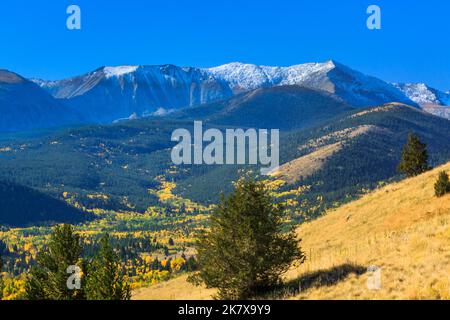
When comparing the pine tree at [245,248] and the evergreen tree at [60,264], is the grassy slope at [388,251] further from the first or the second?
the evergreen tree at [60,264]

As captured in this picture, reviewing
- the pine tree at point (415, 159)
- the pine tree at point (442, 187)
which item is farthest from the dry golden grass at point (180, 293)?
the pine tree at point (415, 159)

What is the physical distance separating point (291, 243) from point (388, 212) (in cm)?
2273

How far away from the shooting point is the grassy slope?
24.0 m

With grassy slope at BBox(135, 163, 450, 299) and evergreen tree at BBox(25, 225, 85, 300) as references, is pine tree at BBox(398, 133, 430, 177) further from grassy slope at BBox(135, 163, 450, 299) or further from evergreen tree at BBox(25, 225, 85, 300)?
evergreen tree at BBox(25, 225, 85, 300)

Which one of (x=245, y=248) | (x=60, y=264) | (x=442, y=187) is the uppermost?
(x=442, y=187)

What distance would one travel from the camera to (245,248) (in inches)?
1162

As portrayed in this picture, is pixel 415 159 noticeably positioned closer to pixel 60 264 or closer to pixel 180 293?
pixel 180 293

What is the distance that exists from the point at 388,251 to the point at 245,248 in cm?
1029

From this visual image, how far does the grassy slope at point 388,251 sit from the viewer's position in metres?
24.0

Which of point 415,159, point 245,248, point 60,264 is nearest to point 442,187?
point 245,248

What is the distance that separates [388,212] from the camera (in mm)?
49719

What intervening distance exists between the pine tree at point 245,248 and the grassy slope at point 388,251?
2.09 m
